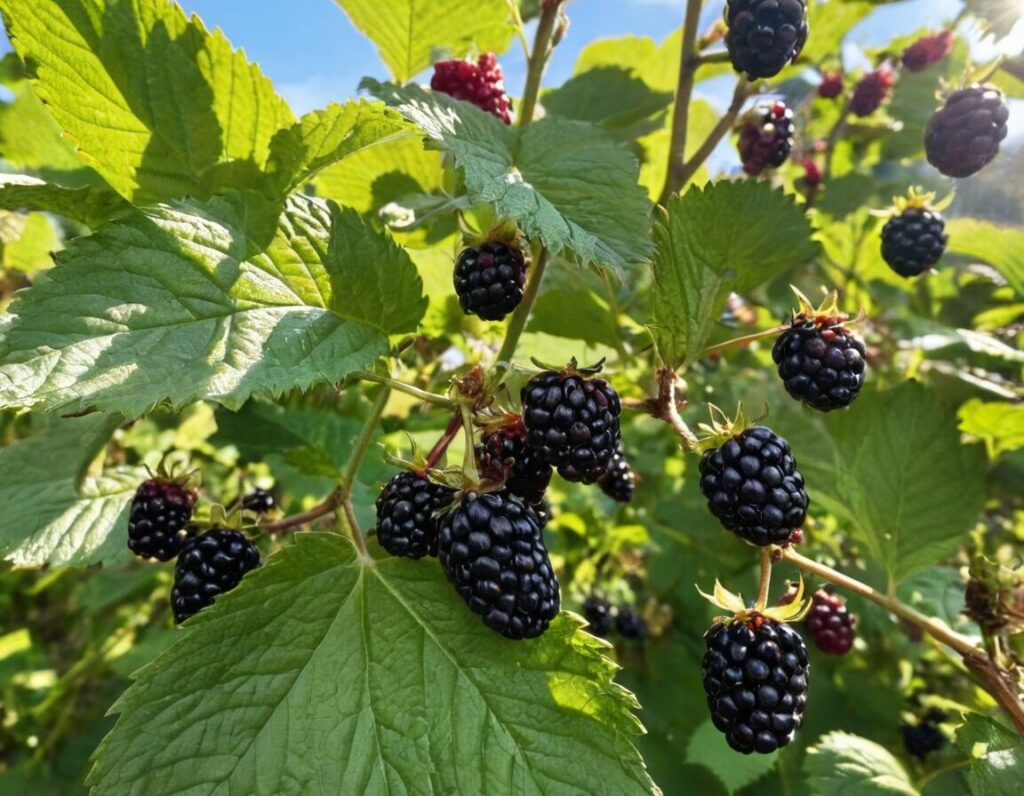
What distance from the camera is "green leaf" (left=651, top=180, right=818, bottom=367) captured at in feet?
3.33

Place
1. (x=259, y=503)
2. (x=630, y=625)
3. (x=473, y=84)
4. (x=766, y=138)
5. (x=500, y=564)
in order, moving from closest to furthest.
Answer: (x=500, y=564) < (x=259, y=503) < (x=473, y=84) < (x=766, y=138) < (x=630, y=625)

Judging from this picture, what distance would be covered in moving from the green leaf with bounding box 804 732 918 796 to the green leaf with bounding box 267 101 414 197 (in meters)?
1.29

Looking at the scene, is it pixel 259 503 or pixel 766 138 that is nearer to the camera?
pixel 259 503

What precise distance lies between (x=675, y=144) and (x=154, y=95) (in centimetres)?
82

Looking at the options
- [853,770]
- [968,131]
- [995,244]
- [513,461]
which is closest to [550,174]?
[513,461]

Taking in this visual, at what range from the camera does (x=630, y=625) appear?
7.91 feet

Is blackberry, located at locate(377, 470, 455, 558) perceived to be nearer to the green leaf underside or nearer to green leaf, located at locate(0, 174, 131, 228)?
the green leaf underside

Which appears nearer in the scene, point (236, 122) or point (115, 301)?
point (115, 301)

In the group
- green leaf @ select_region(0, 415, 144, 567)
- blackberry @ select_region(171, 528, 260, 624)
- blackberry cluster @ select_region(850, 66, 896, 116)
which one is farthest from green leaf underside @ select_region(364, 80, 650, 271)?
blackberry cluster @ select_region(850, 66, 896, 116)

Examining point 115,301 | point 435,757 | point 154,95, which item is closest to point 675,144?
point 154,95

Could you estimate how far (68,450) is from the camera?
1.45 m

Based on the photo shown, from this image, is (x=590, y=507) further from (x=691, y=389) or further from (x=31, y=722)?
(x=31, y=722)

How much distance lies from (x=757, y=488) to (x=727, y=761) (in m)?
0.99

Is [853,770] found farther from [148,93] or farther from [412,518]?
[148,93]
